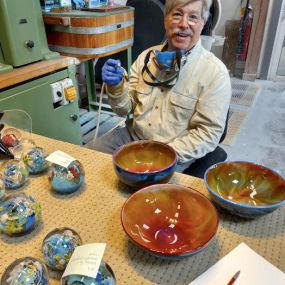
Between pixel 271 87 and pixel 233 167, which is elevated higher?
pixel 233 167

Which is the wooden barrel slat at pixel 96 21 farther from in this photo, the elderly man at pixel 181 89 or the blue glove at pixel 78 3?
the elderly man at pixel 181 89

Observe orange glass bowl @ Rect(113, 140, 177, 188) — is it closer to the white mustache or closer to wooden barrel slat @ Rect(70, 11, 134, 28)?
the white mustache

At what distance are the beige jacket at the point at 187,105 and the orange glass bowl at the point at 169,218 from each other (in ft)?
1.33

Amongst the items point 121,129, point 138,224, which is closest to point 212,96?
point 121,129

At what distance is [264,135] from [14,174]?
2236 millimetres

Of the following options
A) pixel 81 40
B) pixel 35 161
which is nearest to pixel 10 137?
pixel 35 161

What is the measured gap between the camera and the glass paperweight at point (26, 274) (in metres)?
0.50

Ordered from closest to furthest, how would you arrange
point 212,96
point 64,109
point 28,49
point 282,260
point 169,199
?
point 282,260 → point 169,199 → point 212,96 → point 28,49 → point 64,109

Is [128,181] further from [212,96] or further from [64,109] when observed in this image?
[64,109]

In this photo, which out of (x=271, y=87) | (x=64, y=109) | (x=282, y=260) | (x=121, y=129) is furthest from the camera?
(x=271, y=87)

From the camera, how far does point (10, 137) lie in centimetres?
99

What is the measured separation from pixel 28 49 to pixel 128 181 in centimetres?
111

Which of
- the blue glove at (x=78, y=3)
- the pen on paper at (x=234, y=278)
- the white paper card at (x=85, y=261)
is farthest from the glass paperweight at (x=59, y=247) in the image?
the blue glove at (x=78, y=3)

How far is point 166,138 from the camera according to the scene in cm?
122
